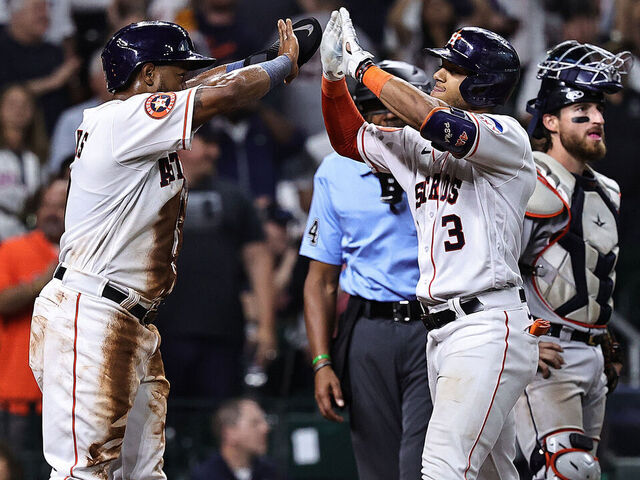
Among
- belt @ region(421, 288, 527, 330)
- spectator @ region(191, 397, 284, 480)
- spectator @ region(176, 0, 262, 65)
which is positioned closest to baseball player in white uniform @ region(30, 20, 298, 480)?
belt @ region(421, 288, 527, 330)

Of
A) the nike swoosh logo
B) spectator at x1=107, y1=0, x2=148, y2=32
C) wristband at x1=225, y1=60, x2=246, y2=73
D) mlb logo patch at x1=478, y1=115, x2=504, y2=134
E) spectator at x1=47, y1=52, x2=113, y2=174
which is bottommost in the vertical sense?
spectator at x1=47, y1=52, x2=113, y2=174

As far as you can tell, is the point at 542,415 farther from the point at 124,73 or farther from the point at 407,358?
the point at 124,73

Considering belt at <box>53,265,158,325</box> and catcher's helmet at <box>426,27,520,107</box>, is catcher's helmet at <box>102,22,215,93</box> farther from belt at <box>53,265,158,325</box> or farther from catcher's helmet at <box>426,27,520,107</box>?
catcher's helmet at <box>426,27,520,107</box>

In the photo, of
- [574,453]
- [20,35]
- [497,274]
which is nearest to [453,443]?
[497,274]

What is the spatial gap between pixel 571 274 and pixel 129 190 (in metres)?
2.00

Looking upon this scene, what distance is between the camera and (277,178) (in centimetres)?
862

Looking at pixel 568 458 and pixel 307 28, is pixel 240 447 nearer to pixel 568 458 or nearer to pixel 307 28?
pixel 568 458

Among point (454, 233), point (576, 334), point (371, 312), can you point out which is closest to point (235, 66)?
point (371, 312)

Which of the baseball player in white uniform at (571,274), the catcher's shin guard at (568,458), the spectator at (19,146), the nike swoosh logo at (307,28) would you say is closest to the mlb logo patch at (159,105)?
the nike swoosh logo at (307,28)

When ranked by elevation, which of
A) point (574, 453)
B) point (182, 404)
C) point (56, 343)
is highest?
point (56, 343)

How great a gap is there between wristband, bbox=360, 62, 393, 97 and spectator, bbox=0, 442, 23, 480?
10.4ft

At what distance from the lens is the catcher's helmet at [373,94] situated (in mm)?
4699

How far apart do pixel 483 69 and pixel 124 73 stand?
141cm

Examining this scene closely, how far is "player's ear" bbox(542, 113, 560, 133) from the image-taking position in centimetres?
493
